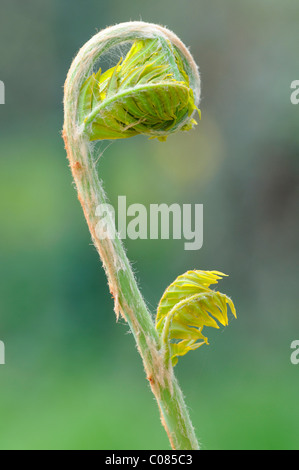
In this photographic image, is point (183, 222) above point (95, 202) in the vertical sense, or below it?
above

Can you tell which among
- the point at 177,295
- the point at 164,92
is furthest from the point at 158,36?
the point at 177,295

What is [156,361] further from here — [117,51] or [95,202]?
[117,51]
